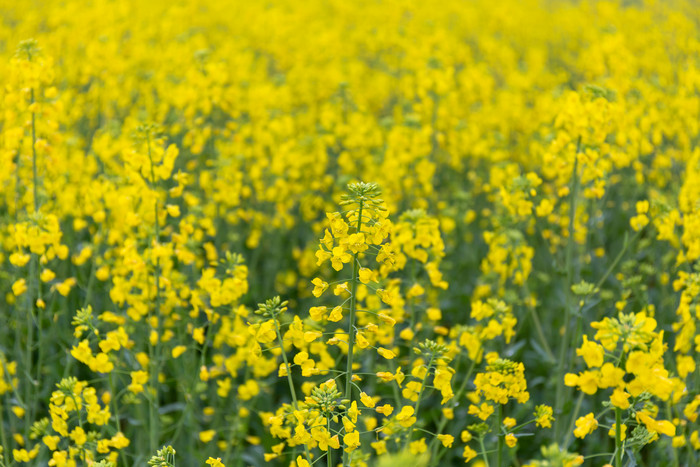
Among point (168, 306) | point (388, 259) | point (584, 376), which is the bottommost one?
point (168, 306)

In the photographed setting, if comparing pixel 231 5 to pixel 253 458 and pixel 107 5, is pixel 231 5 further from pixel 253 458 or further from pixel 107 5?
pixel 253 458

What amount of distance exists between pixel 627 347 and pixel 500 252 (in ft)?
6.82

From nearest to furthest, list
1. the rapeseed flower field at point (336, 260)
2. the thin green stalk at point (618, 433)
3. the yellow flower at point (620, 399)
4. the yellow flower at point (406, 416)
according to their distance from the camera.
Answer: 1. the yellow flower at point (620, 399)
2. the thin green stalk at point (618, 433)
3. the yellow flower at point (406, 416)
4. the rapeseed flower field at point (336, 260)

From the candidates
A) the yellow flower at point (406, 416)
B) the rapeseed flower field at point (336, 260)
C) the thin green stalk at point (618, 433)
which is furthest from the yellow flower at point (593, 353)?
the yellow flower at point (406, 416)

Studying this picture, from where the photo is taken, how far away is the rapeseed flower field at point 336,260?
8.23 feet

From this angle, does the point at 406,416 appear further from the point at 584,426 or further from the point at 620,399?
the point at 620,399

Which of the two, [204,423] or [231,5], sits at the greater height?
[231,5]

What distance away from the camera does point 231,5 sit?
35.8 feet

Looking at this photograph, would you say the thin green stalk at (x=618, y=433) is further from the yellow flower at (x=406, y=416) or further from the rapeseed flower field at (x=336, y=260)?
the yellow flower at (x=406, y=416)

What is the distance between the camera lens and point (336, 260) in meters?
2.17

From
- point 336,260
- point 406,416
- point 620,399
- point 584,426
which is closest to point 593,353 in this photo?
point 620,399

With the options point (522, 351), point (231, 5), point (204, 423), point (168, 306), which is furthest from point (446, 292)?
point (231, 5)

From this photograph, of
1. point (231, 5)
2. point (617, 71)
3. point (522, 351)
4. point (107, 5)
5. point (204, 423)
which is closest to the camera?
point (204, 423)

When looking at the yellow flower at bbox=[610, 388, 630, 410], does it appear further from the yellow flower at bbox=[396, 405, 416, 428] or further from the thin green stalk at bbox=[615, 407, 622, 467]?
the yellow flower at bbox=[396, 405, 416, 428]
